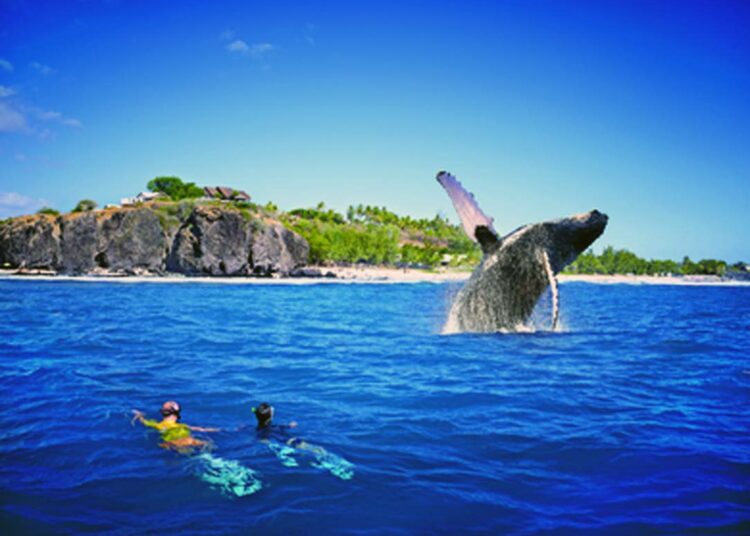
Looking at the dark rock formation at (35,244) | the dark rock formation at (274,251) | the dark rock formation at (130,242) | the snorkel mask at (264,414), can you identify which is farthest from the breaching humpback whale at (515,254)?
the dark rock formation at (35,244)

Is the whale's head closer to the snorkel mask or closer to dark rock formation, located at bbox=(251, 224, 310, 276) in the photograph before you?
the snorkel mask

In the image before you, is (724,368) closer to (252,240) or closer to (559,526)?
(559,526)

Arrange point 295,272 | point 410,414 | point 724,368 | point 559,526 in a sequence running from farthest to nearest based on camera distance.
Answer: point 295,272
point 724,368
point 410,414
point 559,526

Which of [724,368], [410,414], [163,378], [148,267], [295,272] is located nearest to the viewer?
[410,414]

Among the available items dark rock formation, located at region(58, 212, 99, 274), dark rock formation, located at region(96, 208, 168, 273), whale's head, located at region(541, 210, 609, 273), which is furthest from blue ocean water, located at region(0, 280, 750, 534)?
dark rock formation, located at region(58, 212, 99, 274)

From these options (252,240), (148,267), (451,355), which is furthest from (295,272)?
(451,355)

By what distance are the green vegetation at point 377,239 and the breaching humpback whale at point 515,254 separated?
75517mm

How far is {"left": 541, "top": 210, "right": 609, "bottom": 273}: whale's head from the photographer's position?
12.4 meters

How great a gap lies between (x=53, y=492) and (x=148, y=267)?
259ft

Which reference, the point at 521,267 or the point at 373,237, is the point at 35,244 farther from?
the point at 521,267

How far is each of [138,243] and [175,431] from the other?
78.5 meters

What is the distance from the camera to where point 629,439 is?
7.27 metres

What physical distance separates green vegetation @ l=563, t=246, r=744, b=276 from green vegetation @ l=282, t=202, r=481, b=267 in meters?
34.0

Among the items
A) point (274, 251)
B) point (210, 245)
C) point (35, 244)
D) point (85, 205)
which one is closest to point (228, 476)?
point (210, 245)
